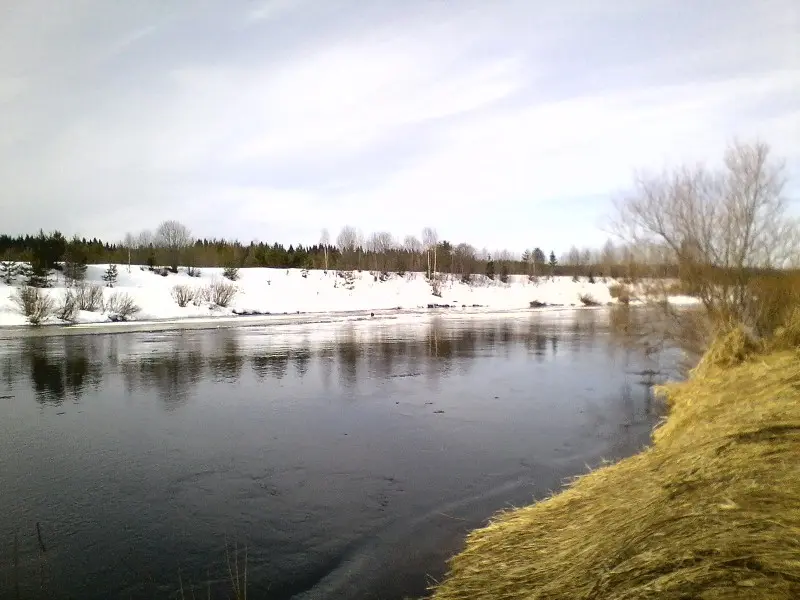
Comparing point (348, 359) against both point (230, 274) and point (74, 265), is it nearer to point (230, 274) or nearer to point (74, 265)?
point (74, 265)

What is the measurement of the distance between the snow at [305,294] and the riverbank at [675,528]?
119 feet

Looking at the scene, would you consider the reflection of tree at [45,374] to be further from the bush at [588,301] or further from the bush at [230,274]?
the bush at [588,301]

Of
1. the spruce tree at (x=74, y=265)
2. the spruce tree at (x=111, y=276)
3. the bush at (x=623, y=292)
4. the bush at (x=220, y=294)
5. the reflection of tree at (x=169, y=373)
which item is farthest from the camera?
the spruce tree at (x=111, y=276)

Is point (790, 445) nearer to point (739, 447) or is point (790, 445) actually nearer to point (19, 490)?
point (739, 447)

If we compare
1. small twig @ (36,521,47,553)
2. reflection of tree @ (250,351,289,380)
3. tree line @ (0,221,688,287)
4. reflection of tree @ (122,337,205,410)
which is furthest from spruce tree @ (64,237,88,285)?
small twig @ (36,521,47,553)

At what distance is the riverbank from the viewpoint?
3.47 metres

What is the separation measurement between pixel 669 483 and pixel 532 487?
9.42ft

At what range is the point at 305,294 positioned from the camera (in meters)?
56.5

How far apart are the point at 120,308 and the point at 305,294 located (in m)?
20.0

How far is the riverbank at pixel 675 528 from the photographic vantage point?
3467 mm

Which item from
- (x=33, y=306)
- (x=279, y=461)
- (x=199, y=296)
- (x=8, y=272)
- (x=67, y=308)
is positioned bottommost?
(x=279, y=461)

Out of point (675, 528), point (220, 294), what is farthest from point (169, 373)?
point (220, 294)

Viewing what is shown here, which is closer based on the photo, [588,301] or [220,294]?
[220,294]

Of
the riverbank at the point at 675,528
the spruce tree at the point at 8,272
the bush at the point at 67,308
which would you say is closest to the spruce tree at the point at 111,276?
the spruce tree at the point at 8,272
